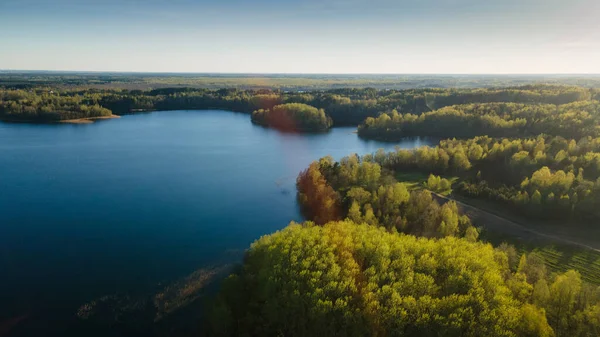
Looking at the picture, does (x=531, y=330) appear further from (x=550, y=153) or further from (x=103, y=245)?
(x=550, y=153)

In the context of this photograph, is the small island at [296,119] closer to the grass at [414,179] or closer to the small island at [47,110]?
the small island at [47,110]

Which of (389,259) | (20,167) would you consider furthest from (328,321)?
(20,167)

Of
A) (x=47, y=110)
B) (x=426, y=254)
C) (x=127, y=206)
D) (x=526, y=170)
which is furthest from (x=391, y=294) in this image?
(x=47, y=110)

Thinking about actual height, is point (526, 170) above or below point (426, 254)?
below

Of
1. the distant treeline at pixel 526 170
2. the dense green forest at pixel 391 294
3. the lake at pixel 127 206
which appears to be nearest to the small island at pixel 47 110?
the lake at pixel 127 206

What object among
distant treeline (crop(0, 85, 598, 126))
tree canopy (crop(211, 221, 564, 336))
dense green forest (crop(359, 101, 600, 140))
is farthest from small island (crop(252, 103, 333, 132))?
tree canopy (crop(211, 221, 564, 336))

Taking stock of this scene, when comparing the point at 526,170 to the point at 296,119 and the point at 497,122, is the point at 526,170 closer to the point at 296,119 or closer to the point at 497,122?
the point at 497,122

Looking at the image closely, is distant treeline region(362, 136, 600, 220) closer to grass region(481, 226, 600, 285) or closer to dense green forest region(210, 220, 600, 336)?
grass region(481, 226, 600, 285)

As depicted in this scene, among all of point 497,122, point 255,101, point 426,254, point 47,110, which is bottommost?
point 426,254
